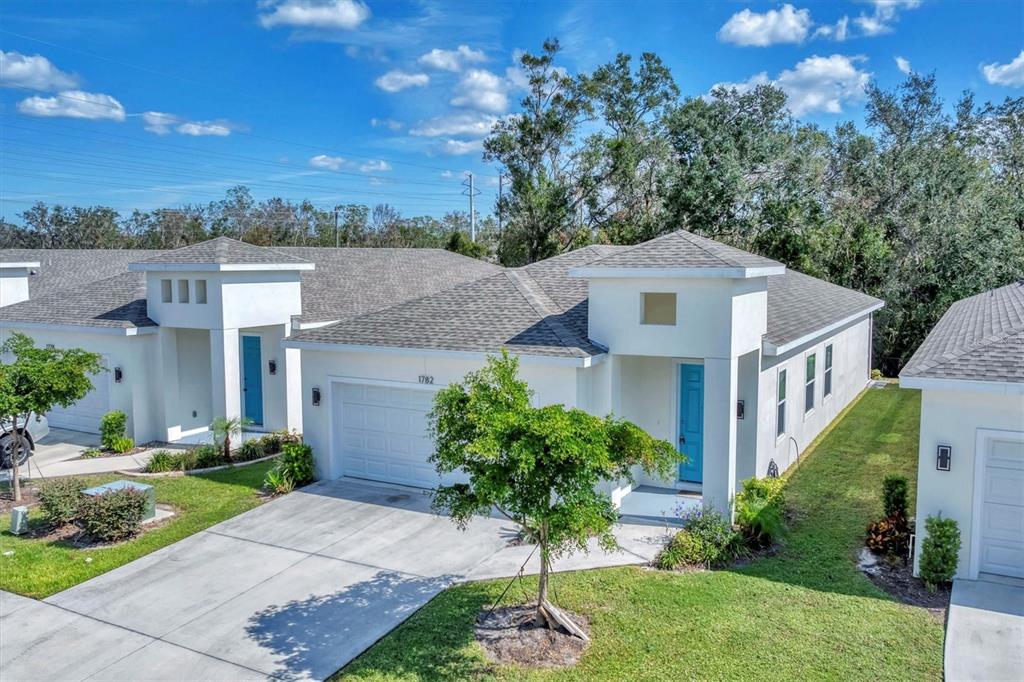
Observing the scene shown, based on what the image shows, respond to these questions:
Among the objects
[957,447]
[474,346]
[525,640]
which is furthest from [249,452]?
[957,447]

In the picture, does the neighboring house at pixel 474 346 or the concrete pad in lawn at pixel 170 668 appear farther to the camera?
the neighboring house at pixel 474 346

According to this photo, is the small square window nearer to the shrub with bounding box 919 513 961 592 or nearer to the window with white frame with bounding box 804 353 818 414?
the window with white frame with bounding box 804 353 818 414

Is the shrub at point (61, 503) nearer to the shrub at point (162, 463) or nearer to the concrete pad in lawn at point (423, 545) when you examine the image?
the shrub at point (162, 463)

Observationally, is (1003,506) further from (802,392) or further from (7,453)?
(7,453)

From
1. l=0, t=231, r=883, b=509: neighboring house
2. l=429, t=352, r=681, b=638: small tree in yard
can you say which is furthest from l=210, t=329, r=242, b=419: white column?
l=429, t=352, r=681, b=638: small tree in yard

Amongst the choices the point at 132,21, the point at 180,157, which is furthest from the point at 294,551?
the point at 180,157

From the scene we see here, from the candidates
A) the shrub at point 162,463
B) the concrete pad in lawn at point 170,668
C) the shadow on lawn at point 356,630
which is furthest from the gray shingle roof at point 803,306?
the shrub at point 162,463
